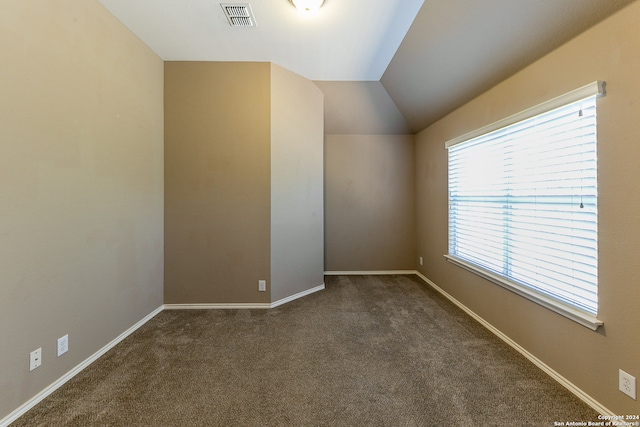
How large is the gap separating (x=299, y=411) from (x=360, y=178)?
348cm

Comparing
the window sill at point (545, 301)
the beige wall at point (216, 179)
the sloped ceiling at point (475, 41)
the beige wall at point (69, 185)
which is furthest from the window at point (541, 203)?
the beige wall at point (69, 185)

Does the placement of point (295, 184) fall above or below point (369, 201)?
above

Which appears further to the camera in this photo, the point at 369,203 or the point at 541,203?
Answer: the point at 369,203

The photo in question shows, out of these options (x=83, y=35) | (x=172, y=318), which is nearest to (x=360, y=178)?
(x=172, y=318)

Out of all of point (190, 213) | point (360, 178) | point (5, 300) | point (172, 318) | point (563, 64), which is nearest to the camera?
point (5, 300)

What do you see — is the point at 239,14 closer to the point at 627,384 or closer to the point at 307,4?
the point at 307,4

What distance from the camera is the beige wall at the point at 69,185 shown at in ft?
4.87

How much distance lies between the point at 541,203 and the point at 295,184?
2.44 m

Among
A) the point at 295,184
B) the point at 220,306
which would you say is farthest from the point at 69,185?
the point at 295,184

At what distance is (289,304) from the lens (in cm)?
313

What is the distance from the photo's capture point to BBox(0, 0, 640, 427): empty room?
1490 millimetres

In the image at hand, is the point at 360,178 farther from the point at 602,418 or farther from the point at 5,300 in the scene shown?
the point at 5,300

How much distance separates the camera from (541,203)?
1.96 m

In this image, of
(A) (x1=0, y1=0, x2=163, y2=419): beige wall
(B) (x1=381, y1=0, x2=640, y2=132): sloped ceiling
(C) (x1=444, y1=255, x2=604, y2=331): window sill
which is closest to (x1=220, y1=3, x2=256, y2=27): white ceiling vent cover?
(A) (x1=0, y1=0, x2=163, y2=419): beige wall
